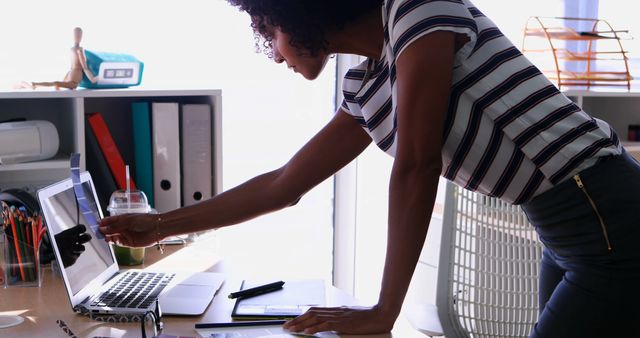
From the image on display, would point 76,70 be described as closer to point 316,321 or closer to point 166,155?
point 166,155

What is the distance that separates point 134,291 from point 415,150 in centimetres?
69

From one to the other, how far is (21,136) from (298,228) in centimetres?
151

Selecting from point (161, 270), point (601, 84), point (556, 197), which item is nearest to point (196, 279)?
point (161, 270)

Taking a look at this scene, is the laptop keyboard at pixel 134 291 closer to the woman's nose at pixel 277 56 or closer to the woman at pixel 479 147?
the woman at pixel 479 147

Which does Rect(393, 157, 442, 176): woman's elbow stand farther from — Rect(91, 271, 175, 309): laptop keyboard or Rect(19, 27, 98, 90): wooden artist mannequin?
Rect(19, 27, 98, 90): wooden artist mannequin

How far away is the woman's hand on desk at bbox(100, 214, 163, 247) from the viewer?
1.56 m

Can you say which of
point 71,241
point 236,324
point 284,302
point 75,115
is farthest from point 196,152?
point 236,324

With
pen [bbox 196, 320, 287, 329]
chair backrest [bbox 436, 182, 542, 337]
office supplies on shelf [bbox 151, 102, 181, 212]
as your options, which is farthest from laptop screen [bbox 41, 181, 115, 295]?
chair backrest [bbox 436, 182, 542, 337]

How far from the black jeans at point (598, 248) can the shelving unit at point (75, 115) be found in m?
1.22

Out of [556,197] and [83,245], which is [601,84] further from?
[83,245]

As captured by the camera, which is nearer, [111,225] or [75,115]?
[111,225]

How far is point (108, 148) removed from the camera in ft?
6.98

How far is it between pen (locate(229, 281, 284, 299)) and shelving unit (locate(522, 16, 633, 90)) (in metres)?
1.63

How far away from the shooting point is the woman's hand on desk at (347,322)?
1.25 meters
